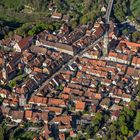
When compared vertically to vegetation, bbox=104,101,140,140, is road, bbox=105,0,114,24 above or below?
above

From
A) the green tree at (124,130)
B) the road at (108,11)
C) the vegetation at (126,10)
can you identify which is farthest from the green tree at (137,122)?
the vegetation at (126,10)

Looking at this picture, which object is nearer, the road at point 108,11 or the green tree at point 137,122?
the green tree at point 137,122

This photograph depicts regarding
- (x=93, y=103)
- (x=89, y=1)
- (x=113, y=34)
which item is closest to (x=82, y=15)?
(x=89, y=1)

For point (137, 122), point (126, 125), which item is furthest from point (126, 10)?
point (126, 125)

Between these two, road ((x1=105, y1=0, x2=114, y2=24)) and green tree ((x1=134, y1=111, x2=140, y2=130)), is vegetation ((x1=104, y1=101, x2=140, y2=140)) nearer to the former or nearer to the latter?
green tree ((x1=134, y1=111, x2=140, y2=130))

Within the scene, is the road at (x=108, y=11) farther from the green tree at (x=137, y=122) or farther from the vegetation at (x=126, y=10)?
the green tree at (x=137, y=122)

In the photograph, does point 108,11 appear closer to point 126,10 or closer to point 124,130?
point 126,10

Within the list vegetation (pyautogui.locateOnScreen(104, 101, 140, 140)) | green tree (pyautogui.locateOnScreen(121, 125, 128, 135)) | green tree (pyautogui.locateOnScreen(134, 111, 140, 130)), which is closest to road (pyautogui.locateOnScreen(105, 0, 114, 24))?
vegetation (pyautogui.locateOnScreen(104, 101, 140, 140))

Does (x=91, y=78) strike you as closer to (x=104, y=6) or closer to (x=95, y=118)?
(x=95, y=118)

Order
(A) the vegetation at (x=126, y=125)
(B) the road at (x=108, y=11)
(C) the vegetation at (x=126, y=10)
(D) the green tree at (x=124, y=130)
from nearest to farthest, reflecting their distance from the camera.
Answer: (A) the vegetation at (x=126, y=125)
(D) the green tree at (x=124, y=130)
(B) the road at (x=108, y=11)
(C) the vegetation at (x=126, y=10)

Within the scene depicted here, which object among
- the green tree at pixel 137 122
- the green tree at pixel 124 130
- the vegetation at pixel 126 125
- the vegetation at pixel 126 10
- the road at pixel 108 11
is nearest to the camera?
the vegetation at pixel 126 125

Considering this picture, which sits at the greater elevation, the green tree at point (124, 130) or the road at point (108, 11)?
the road at point (108, 11)
